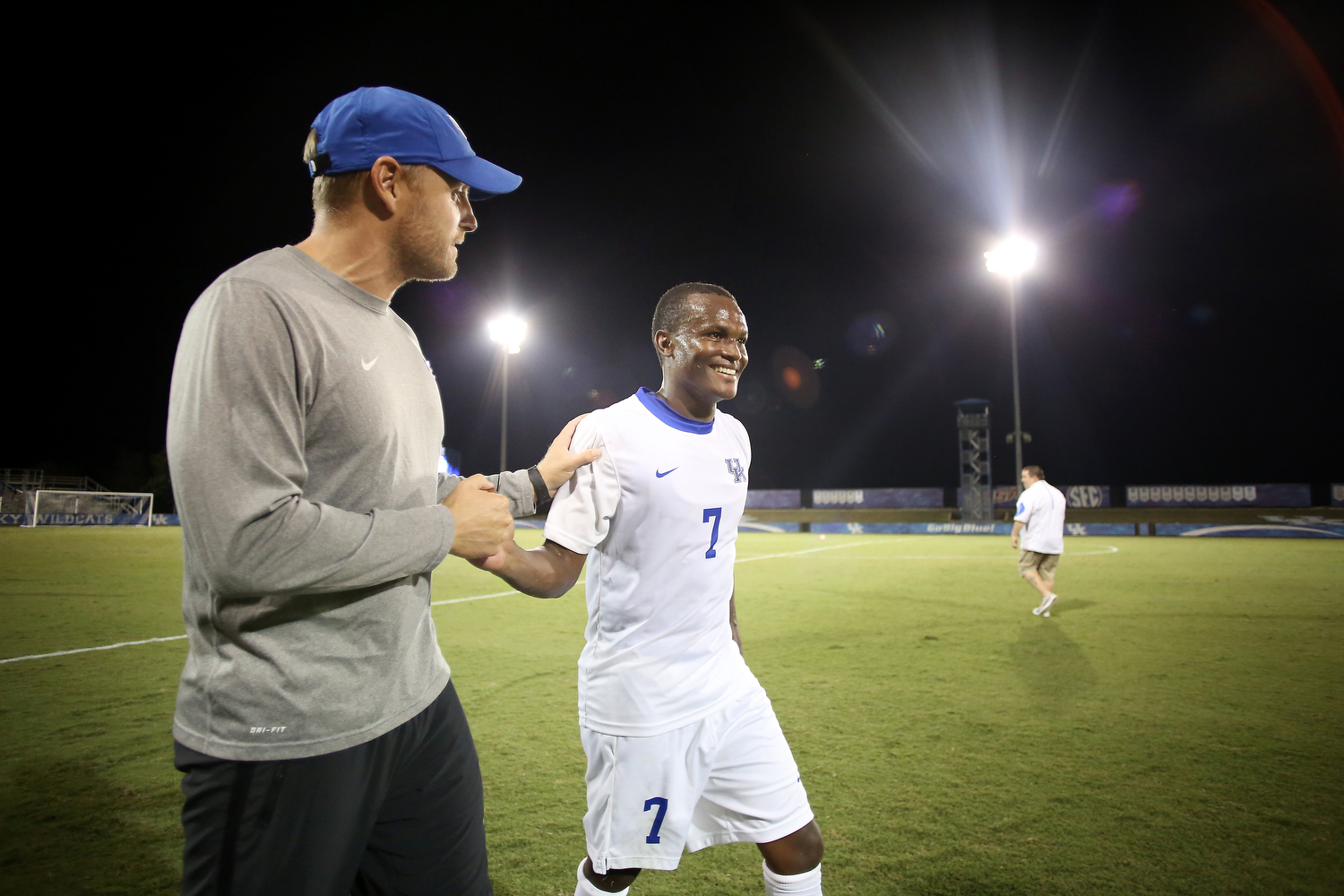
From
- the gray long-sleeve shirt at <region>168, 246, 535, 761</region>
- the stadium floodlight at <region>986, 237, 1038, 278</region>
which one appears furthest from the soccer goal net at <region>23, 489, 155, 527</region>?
the gray long-sleeve shirt at <region>168, 246, 535, 761</region>

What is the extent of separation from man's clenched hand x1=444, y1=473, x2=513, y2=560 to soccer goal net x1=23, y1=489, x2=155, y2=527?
42.8 metres

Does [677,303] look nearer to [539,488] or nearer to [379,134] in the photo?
[539,488]

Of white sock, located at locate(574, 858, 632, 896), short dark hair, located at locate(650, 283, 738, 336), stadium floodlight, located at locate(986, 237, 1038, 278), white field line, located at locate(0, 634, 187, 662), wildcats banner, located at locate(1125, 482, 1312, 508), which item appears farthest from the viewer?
wildcats banner, located at locate(1125, 482, 1312, 508)

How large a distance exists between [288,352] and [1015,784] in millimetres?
4472

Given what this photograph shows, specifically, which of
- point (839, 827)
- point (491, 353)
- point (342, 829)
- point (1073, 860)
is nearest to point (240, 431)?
point (342, 829)

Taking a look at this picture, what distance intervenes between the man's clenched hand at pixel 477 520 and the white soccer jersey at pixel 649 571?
0.75 metres

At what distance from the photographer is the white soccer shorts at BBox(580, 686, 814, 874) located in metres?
2.39

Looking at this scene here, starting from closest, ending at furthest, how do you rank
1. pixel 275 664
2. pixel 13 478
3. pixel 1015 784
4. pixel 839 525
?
pixel 275 664
pixel 1015 784
pixel 839 525
pixel 13 478

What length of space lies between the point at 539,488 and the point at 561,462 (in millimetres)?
149

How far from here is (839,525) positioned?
109 feet

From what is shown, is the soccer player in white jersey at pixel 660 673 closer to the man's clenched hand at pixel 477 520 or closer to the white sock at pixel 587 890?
the white sock at pixel 587 890

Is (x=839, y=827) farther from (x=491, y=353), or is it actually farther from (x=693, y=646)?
(x=491, y=353)

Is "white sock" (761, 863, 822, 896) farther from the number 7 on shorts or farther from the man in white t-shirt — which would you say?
the man in white t-shirt

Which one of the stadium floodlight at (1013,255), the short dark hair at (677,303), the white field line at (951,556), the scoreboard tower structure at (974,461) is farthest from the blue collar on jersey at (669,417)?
the scoreboard tower structure at (974,461)
